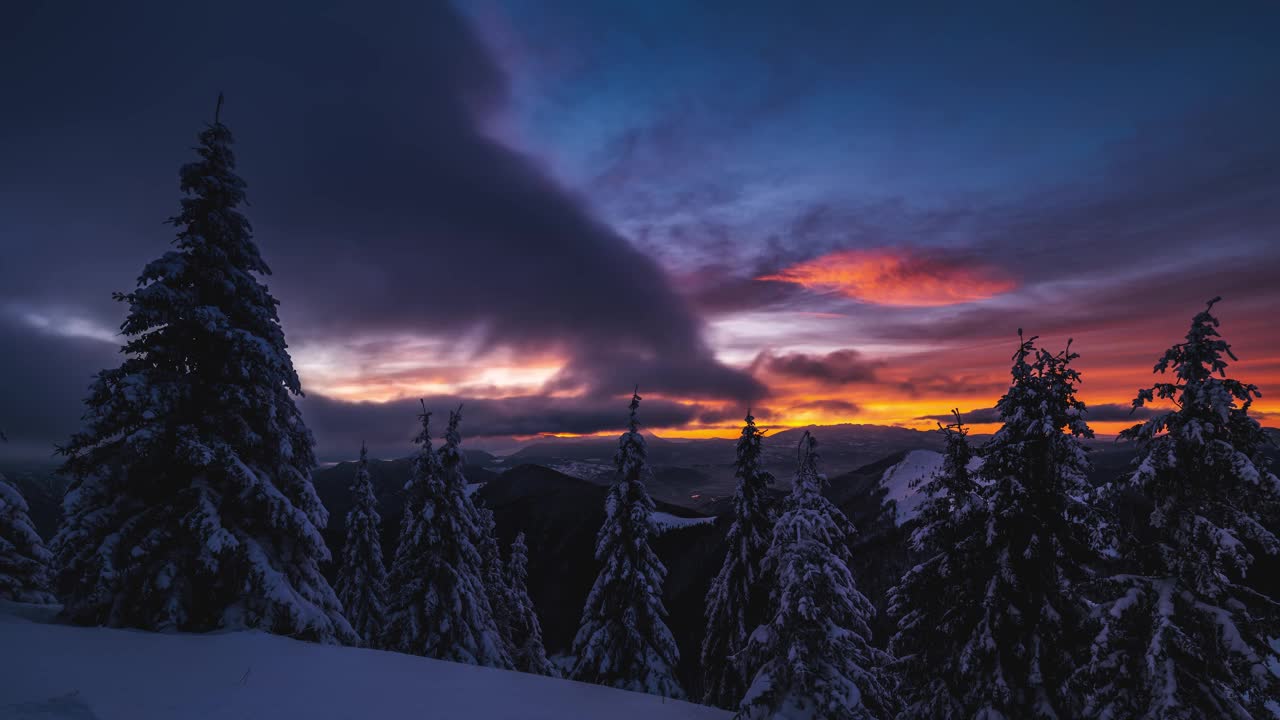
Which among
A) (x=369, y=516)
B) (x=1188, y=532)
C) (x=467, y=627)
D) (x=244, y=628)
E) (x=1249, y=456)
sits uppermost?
(x=1249, y=456)

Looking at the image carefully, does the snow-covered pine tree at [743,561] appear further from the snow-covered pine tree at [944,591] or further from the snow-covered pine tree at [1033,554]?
the snow-covered pine tree at [1033,554]

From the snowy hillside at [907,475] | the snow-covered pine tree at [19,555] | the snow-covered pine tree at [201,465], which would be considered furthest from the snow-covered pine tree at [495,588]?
the snowy hillside at [907,475]

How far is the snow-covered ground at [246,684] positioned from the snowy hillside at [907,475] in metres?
60.7

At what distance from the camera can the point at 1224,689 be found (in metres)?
9.03

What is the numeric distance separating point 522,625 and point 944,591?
29.4 m

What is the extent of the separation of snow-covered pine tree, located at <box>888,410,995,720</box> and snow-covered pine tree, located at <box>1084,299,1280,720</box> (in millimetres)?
2769

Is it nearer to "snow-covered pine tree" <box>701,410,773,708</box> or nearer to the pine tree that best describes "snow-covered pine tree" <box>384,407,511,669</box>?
"snow-covered pine tree" <box>701,410,773,708</box>

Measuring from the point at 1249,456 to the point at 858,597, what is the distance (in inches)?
307

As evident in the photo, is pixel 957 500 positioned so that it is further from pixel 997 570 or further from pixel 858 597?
pixel 858 597

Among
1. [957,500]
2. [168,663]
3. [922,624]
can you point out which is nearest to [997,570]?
[957,500]

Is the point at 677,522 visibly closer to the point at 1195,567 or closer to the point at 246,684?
the point at 1195,567

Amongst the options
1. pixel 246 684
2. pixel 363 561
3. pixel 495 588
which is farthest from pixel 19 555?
pixel 495 588

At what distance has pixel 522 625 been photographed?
34781 mm

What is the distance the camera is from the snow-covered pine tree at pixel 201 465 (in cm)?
995
